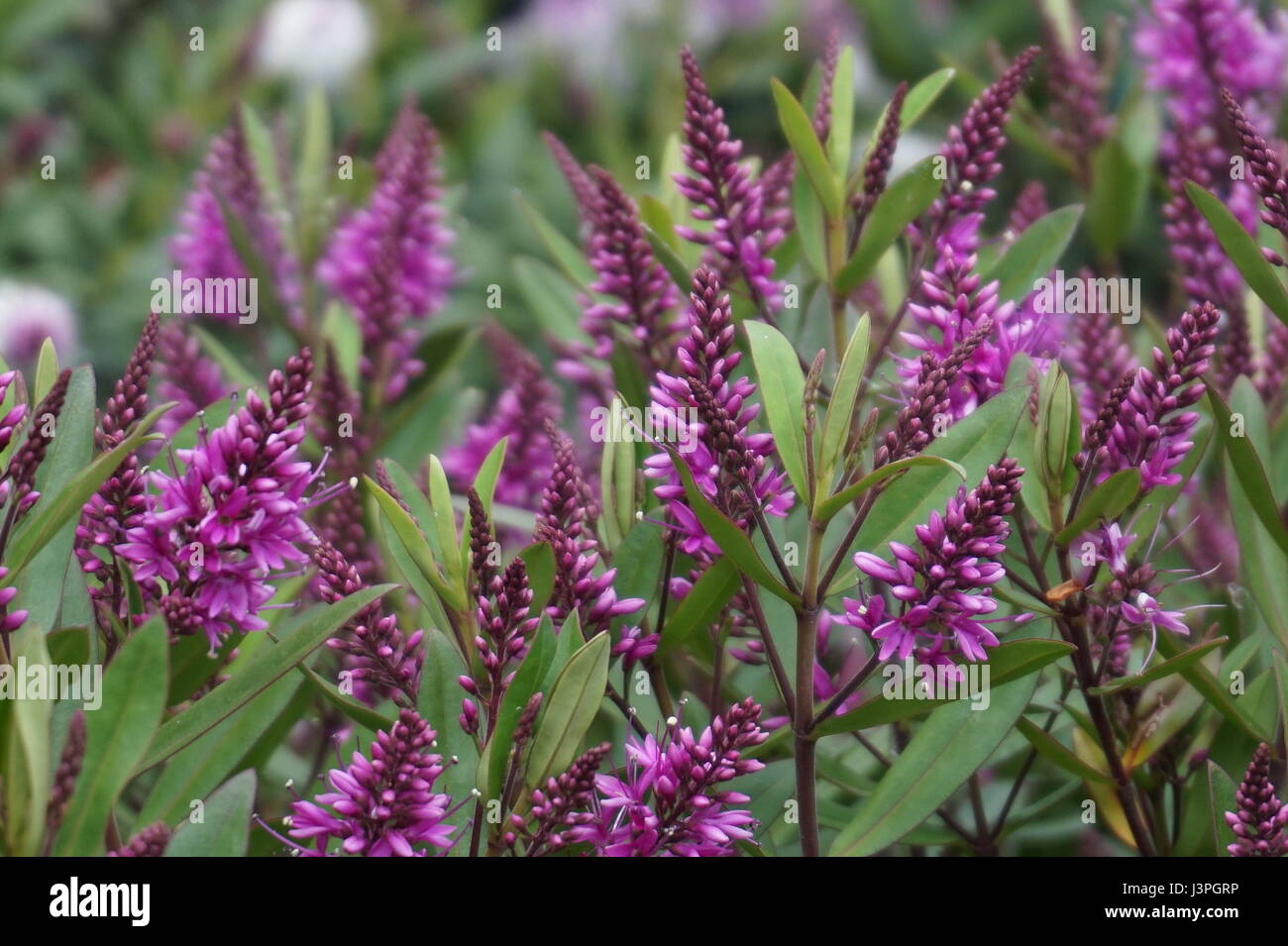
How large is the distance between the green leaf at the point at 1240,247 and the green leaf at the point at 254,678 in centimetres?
84

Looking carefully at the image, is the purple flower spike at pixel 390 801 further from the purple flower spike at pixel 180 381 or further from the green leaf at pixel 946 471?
the purple flower spike at pixel 180 381

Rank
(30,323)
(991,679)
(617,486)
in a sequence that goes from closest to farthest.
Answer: (991,679)
(617,486)
(30,323)

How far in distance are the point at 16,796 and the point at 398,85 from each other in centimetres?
391

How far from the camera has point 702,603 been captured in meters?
1.36

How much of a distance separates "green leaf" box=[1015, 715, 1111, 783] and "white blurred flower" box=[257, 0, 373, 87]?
3.61 metres

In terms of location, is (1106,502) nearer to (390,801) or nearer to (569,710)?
(569,710)

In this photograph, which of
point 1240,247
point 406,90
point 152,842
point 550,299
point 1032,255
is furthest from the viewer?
point 406,90

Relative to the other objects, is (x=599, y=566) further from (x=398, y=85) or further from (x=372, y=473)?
(x=398, y=85)

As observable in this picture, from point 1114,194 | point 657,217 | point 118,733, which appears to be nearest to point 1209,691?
point 657,217

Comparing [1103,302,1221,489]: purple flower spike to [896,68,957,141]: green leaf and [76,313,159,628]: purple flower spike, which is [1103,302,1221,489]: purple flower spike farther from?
[76,313,159,628]: purple flower spike

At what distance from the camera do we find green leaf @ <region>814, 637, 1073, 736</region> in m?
1.22

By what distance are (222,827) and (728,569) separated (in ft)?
1.60

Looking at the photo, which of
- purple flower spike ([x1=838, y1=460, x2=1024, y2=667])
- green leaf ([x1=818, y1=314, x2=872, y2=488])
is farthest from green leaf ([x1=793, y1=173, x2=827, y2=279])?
purple flower spike ([x1=838, y1=460, x2=1024, y2=667])

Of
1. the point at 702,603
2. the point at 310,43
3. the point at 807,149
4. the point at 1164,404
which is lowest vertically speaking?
the point at 702,603
